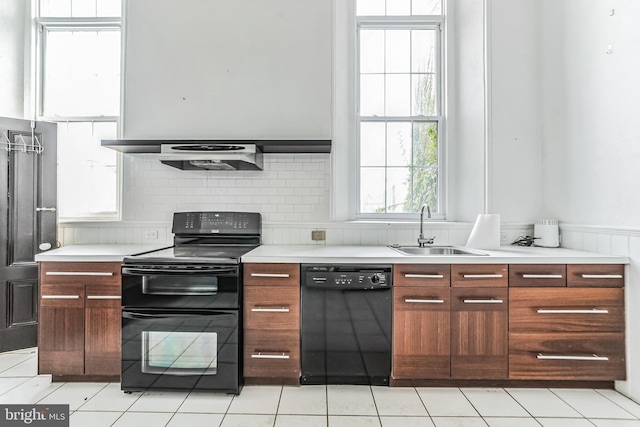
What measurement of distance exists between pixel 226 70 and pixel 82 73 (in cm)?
148

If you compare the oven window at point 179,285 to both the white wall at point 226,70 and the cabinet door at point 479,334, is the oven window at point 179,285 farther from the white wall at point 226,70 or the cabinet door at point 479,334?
the cabinet door at point 479,334

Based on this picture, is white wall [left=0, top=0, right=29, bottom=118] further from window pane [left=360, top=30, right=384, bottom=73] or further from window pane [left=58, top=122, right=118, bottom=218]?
window pane [left=360, top=30, right=384, bottom=73]

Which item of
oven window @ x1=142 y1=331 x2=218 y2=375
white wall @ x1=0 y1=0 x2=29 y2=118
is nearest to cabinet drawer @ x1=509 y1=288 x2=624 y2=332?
oven window @ x1=142 y1=331 x2=218 y2=375

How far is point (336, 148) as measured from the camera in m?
2.94

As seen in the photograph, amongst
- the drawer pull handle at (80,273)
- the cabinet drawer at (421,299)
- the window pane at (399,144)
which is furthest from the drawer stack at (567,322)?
the drawer pull handle at (80,273)

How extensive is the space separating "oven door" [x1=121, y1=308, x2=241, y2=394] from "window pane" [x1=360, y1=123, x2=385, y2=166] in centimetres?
183

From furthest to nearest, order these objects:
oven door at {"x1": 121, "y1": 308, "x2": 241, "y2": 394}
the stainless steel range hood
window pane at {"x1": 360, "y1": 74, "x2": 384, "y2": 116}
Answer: window pane at {"x1": 360, "y1": 74, "x2": 384, "y2": 116}, the stainless steel range hood, oven door at {"x1": 121, "y1": 308, "x2": 241, "y2": 394}

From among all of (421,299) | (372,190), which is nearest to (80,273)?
(421,299)

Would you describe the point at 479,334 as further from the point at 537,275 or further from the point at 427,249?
the point at 427,249

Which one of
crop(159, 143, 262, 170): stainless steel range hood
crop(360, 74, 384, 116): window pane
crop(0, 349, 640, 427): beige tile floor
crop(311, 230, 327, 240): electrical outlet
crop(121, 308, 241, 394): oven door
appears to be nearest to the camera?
→ crop(0, 349, 640, 427): beige tile floor

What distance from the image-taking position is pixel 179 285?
86.6 inches

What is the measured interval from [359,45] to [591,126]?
201 cm

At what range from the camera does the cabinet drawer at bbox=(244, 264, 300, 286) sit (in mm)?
2236

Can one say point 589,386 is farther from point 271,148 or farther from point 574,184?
point 271,148
